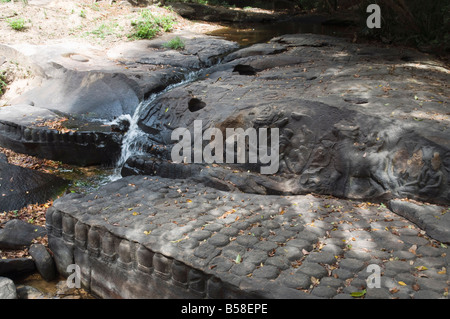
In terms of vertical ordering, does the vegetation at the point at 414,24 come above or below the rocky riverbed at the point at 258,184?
above

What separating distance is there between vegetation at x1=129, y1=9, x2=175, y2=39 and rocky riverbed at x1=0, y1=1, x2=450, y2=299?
3.20m

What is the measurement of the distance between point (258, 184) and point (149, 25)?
770 centimetres

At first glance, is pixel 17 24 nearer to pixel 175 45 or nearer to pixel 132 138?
pixel 175 45

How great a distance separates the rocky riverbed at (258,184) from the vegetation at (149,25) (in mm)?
3196

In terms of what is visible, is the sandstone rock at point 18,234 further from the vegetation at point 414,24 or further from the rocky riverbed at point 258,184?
the vegetation at point 414,24

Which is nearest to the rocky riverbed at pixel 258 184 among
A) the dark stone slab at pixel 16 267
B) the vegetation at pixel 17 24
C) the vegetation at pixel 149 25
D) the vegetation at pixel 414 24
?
the dark stone slab at pixel 16 267

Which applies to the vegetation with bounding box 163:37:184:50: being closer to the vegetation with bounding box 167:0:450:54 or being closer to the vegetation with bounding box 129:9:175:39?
the vegetation with bounding box 129:9:175:39

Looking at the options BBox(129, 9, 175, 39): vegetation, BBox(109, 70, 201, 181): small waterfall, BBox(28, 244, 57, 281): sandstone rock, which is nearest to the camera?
BBox(28, 244, 57, 281): sandstone rock

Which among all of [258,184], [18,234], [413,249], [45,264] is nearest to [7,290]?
[45,264]

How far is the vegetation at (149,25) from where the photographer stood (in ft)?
34.5

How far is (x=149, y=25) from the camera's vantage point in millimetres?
10828

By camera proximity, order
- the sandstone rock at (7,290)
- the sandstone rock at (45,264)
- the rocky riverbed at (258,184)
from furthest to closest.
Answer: the sandstone rock at (45,264)
the sandstone rock at (7,290)
the rocky riverbed at (258,184)

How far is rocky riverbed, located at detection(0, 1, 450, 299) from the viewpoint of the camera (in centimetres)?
307

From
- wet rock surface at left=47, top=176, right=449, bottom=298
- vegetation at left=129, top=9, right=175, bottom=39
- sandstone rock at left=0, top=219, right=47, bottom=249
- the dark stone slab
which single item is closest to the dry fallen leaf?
wet rock surface at left=47, top=176, right=449, bottom=298
